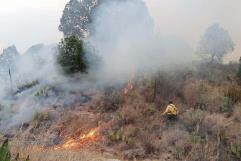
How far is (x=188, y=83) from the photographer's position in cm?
2553

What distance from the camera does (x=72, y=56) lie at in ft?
88.8

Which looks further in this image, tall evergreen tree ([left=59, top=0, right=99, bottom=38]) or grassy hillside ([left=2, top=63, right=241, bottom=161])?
tall evergreen tree ([left=59, top=0, right=99, bottom=38])

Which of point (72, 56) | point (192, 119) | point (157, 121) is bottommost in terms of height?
point (157, 121)

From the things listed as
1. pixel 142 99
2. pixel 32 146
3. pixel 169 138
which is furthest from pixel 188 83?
pixel 32 146

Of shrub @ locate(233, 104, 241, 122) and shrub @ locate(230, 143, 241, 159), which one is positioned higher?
shrub @ locate(233, 104, 241, 122)

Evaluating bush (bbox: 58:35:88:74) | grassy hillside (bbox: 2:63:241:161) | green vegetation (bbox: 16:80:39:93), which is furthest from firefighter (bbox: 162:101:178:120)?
green vegetation (bbox: 16:80:39:93)

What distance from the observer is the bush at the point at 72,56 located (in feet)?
87.5

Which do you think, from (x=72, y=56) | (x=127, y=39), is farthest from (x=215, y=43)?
(x=72, y=56)

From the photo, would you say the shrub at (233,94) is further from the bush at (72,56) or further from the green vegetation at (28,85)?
the green vegetation at (28,85)

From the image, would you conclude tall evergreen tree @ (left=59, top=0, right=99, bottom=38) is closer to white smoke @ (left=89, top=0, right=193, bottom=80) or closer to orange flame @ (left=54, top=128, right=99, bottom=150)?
white smoke @ (left=89, top=0, right=193, bottom=80)

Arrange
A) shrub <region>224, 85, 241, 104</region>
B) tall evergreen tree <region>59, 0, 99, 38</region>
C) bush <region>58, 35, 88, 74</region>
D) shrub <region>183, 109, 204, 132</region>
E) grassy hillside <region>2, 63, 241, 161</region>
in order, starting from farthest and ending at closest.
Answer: tall evergreen tree <region>59, 0, 99, 38</region>, bush <region>58, 35, 88, 74</region>, shrub <region>224, 85, 241, 104</region>, shrub <region>183, 109, 204, 132</region>, grassy hillside <region>2, 63, 241, 161</region>

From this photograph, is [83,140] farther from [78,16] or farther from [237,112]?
[78,16]

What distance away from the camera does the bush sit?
26.7 m

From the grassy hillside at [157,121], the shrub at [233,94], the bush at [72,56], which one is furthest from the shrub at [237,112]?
the bush at [72,56]
